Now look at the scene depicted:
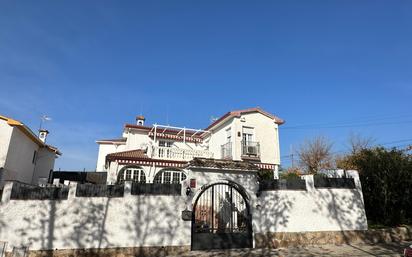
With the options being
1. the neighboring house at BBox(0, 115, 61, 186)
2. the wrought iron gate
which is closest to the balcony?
the wrought iron gate

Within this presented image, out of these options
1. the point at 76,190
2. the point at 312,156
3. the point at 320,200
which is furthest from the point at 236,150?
the point at 312,156

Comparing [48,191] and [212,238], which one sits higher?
[48,191]

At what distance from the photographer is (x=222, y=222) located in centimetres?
1096

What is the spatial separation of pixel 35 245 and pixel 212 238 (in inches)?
230

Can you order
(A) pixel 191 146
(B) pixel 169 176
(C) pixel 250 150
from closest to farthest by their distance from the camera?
(B) pixel 169 176 < (C) pixel 250 150 < (A) pixel 191 146

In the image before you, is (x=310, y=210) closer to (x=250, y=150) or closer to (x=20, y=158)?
(x=250, y=150)

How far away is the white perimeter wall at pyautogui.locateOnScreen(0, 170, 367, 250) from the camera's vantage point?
8.27 m

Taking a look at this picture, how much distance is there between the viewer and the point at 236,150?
2236 cm

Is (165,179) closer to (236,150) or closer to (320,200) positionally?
(236,150)

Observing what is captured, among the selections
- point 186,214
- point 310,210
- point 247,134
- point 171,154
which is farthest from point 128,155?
point 310,210

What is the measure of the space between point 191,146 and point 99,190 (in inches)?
670

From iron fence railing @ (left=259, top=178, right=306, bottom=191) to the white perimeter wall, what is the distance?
20cm

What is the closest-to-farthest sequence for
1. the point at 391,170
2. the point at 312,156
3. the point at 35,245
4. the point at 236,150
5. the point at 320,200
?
the point at 35,245
the point at 320,200
the point at 391,170
the point at 236,150
the point at 312,156

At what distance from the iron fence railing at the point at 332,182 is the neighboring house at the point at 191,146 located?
400 inches
